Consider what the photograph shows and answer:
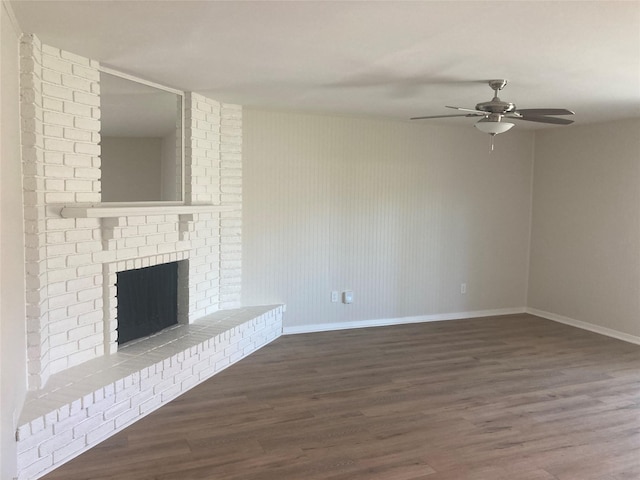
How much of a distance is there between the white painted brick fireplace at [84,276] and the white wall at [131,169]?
0.08 m

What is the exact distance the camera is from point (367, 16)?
2.37 m

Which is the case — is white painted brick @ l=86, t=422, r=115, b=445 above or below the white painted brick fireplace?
below

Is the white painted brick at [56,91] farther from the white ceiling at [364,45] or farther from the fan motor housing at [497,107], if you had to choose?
the fan motor housing at [497,107]

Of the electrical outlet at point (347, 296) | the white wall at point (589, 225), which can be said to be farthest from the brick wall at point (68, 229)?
the white wall at point (589, 225)

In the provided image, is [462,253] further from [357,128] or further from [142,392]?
[142,392]

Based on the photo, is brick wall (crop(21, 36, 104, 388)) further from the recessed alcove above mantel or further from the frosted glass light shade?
the frosted glass light shade

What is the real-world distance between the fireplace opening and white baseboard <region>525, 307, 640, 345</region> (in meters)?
4.45

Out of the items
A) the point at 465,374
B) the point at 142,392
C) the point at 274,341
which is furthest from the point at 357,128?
the point at 142,392

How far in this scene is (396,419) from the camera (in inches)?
131

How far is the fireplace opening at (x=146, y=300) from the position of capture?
3854 mm

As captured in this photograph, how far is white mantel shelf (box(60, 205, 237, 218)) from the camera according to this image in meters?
3.00

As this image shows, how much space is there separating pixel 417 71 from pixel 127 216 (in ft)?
7.14

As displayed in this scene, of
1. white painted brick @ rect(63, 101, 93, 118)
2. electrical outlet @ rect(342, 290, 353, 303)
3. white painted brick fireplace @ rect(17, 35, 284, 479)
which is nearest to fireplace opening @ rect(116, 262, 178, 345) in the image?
white painted brick fireplace @ rect(17, 35, 284, 479)

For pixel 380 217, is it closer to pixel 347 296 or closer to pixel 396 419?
pixel 347 296
